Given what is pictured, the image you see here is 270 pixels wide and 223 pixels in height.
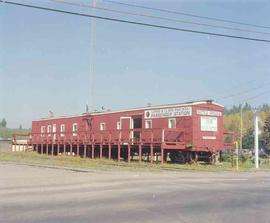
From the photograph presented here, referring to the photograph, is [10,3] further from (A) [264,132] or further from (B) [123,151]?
(A) [264,132]

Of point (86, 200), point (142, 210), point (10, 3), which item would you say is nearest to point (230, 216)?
point (142, 210)

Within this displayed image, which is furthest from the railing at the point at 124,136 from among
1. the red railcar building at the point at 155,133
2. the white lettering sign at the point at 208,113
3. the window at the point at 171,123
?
the white lettering sign at the point at 208,113

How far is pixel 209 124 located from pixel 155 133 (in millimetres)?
3521

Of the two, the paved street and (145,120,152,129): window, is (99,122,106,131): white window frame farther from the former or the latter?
the paved street

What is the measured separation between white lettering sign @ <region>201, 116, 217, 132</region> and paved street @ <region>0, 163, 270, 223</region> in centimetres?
1588

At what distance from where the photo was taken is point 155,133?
33188mm

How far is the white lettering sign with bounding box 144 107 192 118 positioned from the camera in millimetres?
32625

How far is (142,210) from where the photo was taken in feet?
34.6

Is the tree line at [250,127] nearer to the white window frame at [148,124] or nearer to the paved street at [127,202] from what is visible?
the white window frame at [148,124]

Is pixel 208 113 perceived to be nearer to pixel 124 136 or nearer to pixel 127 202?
pixel 124 136

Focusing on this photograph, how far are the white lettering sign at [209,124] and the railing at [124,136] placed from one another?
4.62ft

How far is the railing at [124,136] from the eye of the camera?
3275 centimetres

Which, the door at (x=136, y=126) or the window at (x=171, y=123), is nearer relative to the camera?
the window at (x=171, y=123)

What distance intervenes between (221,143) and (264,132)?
2190 inches
